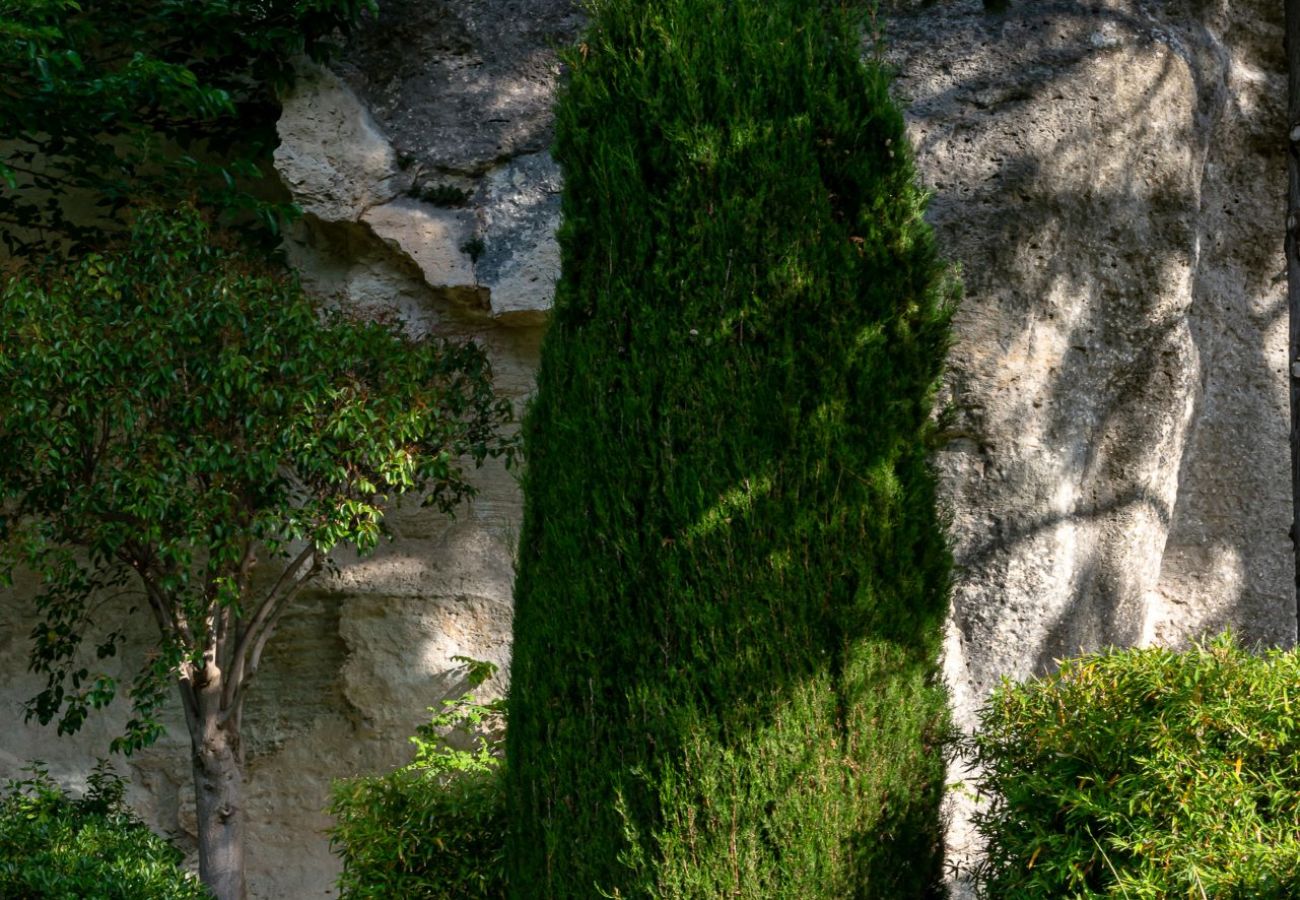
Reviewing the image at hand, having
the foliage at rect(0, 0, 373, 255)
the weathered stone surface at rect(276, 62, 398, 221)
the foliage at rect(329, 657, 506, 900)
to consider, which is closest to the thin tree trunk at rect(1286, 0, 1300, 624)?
the foliage at rect(329, 657, 506, 900)

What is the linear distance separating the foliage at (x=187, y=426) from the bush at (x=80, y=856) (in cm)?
40

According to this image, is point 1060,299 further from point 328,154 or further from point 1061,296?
point 328,154

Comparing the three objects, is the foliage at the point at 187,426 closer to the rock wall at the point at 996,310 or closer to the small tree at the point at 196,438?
the small tree at the point at 196,438

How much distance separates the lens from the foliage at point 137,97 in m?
5.12

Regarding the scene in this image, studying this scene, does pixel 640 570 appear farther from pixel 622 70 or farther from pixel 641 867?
pixel 622 70

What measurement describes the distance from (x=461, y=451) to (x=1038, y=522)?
272 cm

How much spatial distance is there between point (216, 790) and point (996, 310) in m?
4.30

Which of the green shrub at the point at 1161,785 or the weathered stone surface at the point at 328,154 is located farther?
the weathered stone surface at the point at 328,154

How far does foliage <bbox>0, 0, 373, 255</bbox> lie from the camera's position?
512 centimetres

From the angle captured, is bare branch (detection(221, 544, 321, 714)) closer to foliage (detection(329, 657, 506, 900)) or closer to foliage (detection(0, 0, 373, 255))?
foliage (detection(329, 657, 506, 900))

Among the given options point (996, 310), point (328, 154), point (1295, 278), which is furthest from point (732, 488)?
point (328, 154)

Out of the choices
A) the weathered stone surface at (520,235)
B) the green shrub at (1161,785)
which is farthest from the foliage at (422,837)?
the weathered stone surface at (520,235)

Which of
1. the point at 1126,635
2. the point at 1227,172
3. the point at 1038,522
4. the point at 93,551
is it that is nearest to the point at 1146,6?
the point at 1227,172

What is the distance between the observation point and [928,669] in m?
3.89
